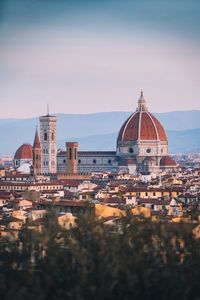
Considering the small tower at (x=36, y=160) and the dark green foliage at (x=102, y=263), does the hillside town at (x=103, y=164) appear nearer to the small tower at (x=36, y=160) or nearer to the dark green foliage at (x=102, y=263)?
the small tower at (x=36, y=160)

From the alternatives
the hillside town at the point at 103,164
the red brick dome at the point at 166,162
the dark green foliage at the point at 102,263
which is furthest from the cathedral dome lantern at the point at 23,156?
the dark green foliage at the point at 102,263

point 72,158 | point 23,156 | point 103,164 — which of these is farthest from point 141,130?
point 23,156

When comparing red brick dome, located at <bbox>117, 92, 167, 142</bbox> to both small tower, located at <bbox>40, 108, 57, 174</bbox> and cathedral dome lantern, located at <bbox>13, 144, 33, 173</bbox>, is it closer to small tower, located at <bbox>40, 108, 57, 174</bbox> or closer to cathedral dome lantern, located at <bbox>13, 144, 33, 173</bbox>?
small tower, located at <bbox>40, 108, 57, 174</bbox>

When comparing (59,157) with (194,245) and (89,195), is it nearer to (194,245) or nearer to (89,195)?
(89,195)

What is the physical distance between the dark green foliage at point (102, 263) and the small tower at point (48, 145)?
3669cm

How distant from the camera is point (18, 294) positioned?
10.8 m

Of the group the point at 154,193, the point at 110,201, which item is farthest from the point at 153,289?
the point at 154,193

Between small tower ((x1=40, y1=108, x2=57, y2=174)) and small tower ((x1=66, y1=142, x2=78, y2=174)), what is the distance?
1735mm

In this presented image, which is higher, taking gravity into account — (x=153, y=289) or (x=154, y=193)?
(x=154, y=193)

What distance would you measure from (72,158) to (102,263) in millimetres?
36816

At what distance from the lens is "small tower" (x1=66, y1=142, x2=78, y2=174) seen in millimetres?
47969

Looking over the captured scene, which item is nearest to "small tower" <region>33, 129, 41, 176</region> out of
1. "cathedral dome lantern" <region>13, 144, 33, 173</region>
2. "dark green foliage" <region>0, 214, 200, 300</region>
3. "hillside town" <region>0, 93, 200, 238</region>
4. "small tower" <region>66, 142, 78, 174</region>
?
"hillside town" <region>0, 93, 200, 238</region>

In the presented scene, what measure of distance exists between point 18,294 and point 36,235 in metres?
2.56

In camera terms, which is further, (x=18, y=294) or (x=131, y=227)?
(x=131, y=227)
